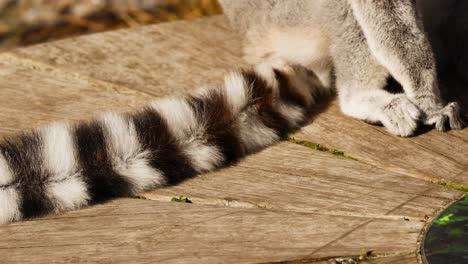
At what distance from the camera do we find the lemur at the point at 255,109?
8.06 ft

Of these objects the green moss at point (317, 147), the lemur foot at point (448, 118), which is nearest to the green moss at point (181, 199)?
the green moss at point (317, 147)

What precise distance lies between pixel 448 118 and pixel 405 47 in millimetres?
352

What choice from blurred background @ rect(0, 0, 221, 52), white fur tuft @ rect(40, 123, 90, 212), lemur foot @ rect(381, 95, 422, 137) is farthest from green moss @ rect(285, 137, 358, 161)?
blurred background @ rect(0, 0, 221, 52)

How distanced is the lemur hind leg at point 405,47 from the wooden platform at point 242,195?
0.22 m

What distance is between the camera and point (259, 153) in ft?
9.32

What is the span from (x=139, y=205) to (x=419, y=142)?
108cm

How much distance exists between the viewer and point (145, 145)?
265 cm

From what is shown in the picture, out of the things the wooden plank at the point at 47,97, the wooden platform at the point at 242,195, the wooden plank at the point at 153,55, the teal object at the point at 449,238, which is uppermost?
the wooden plank at the point at 153,55

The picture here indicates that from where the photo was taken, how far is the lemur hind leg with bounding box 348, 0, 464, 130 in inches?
122

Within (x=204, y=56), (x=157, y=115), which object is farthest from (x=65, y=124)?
(x=204, y=56)

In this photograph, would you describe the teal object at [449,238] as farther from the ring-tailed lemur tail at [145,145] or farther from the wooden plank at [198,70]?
the ring-tailed lemur tail at [145,145]

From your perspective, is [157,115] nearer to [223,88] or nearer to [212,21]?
[223,88]

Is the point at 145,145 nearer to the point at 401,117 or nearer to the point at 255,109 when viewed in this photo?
the point at 255,109

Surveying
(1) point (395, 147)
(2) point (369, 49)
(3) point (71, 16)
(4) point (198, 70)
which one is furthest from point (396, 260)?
(3) point (71, 16)
